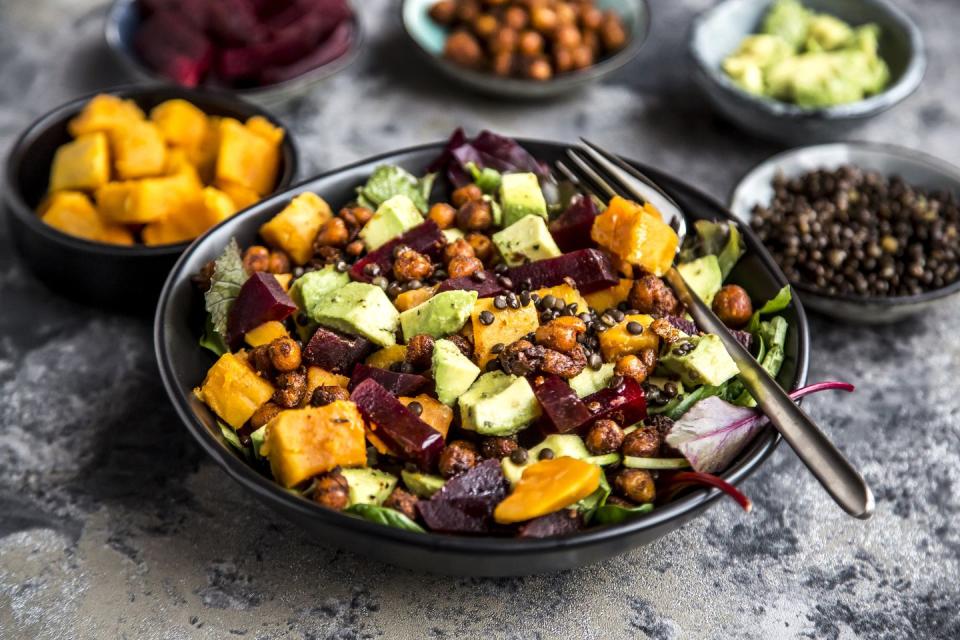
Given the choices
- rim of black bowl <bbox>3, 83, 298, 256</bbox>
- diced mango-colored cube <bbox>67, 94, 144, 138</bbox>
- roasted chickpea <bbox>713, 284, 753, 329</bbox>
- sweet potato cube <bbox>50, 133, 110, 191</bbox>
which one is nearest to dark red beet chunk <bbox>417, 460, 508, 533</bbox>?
roasted chickpea <bbox>713, 284, 753, 329</bbox>

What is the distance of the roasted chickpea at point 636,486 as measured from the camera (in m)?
1.98

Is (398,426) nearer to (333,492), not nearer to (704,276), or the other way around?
(333,492)

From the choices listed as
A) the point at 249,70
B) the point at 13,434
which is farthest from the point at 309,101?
the point at 13,434

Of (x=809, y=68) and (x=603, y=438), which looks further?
(x=809, y=68)

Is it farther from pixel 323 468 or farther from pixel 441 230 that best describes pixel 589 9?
pixel 323 468

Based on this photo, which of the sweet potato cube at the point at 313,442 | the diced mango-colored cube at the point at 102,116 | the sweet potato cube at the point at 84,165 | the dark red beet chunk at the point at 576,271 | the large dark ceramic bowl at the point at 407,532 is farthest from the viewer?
the diced mango-colored cube at the point at 102,116

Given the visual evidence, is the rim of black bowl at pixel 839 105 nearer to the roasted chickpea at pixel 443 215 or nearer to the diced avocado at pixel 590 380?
the roasted chickpea at pixel 443 215

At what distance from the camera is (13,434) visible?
255cm

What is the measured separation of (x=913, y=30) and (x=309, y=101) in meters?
2.27

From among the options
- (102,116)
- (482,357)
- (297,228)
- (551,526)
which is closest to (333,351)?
(482,357)

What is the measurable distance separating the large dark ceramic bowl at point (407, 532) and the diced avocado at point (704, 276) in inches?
3.0

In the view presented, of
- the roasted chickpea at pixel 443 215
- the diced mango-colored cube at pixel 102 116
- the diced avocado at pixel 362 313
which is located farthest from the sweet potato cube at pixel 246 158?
the diced avocado at pixel 362 313

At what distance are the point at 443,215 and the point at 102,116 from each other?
3.80 feet

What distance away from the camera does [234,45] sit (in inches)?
138
